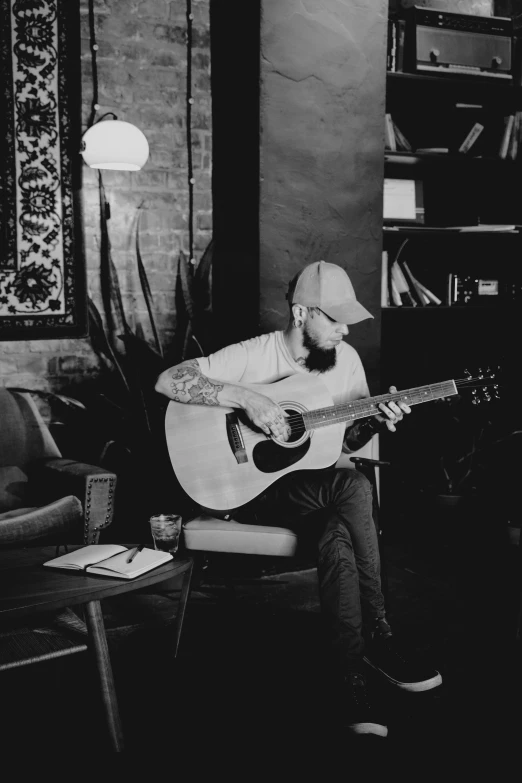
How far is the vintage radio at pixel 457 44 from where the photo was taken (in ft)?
11.9

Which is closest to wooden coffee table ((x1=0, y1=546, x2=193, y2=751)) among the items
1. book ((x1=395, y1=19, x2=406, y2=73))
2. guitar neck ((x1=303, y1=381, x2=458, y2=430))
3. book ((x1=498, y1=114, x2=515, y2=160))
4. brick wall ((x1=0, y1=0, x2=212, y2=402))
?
guitar neck ((x1=303, y1=381, x2=458, y2=430))

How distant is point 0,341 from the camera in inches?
133

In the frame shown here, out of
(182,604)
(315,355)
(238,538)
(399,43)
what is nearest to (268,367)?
(315,355)

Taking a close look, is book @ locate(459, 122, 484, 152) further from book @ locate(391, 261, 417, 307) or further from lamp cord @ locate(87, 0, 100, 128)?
lamp cord @ locate(87, 0, 100, 128)

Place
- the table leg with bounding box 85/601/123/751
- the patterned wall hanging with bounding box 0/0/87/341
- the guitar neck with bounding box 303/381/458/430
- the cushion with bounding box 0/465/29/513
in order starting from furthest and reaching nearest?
the patterned wall hanging with bounding box 0/0/87/341 → the cushion with bounding box 0/465/29/513 → the guitar neck with bounding box 303/381/458/430 → the table leg with bounding box 85/601/123/751

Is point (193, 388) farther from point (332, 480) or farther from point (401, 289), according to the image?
point (401, 289)

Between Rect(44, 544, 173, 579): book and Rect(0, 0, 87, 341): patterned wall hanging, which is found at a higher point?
Rect(0, 0, 87, 341): patterned wall hanging

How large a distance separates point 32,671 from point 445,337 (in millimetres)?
2881

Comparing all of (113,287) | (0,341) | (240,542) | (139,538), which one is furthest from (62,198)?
(240,542)

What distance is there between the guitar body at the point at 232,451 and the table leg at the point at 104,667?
2.05 ft

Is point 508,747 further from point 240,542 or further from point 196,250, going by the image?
point 196,250

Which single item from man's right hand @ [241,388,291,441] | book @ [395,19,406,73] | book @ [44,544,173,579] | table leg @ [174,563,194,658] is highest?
book @ [395,19,406,73]

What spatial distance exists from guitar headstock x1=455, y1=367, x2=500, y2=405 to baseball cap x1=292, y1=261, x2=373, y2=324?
0.40m

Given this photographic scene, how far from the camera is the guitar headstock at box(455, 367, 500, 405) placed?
98.6 inches
